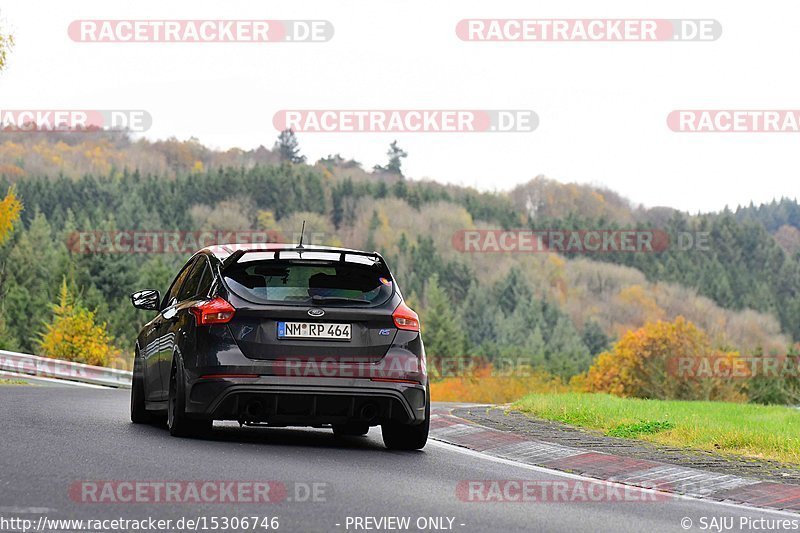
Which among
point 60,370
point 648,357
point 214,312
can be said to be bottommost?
point 648,357

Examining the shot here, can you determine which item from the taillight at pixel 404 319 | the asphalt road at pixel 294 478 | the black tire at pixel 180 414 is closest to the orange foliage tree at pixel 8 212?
the asphalt road at pixel 294 478

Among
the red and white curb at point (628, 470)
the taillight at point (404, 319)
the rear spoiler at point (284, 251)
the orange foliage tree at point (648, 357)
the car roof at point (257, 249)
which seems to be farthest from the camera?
the orange foliage tree at point (648, 357)

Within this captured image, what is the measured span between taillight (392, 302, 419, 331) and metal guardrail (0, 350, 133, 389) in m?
20.5

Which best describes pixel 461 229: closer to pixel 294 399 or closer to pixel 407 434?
pixel 407 434

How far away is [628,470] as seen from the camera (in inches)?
403

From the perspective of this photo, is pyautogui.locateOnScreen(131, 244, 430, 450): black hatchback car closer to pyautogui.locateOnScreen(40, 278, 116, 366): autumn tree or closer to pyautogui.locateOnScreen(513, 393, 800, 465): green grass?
pyautogui.locateOnScreen(513, 393, 800, 465): green grass

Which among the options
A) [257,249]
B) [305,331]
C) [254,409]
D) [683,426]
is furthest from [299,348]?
[683,426]

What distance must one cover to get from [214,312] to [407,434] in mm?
2066

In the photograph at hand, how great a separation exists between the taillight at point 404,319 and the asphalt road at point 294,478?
112cm

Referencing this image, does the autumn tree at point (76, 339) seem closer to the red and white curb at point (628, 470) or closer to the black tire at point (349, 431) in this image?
the black tire at point (349, 431)

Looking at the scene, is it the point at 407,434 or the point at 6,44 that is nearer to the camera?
the point at 407,434

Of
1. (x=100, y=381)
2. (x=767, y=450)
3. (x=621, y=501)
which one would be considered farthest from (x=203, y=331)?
(x=100, y=381)

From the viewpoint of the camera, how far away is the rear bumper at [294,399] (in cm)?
1062

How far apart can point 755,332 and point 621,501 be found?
165454 millimetres
